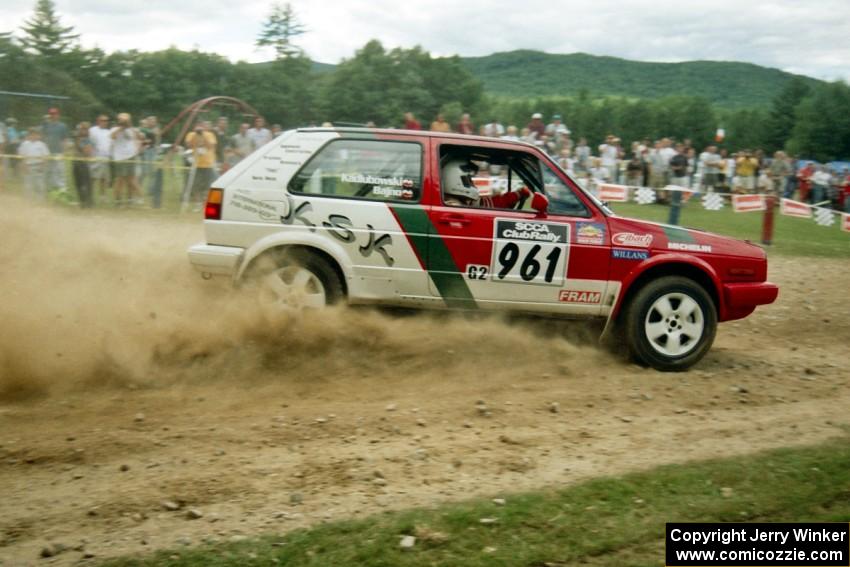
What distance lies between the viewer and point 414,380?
21.4 feet

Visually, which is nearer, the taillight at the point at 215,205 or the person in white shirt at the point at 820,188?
the taillight at the point at 215,205

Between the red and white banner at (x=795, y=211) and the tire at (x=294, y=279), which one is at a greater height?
the red and white banner at (x=795, y=211)

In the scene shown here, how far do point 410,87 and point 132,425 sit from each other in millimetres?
43227

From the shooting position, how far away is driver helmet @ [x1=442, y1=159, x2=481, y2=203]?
704 centimetres

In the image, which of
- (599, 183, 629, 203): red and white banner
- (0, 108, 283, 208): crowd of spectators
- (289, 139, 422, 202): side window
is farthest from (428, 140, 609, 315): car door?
(599, 183, 629, 203): red and white banner

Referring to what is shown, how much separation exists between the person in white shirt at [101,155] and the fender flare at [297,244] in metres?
9.03

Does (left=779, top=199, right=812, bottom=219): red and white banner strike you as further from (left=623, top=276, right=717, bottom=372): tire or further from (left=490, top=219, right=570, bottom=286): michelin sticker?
(left=490, top=219, right=570, bottom=286): michelin sticker

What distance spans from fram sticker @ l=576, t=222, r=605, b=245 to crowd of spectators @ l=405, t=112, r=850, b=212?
11581 mm

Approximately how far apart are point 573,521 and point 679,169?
19129 mm

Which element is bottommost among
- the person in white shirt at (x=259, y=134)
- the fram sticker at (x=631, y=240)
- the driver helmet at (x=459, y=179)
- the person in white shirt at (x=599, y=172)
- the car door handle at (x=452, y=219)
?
the fram sticker at (x=631, y=240)

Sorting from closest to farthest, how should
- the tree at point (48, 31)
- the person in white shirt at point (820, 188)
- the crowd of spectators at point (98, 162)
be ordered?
the crowd of spectators at point (98, 162) → the person in white shirt at point (820, 188) → the tree at point (48, 31)

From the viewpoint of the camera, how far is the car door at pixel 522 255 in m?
6.84

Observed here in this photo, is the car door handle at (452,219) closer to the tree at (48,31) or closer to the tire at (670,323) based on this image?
the tire at (670,323)

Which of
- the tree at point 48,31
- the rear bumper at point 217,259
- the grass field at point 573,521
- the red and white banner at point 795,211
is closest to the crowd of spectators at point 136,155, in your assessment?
the red and white banner at point 795,211
